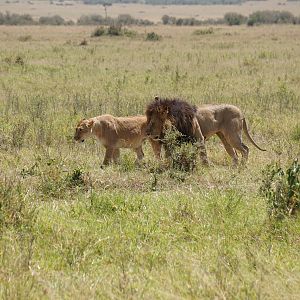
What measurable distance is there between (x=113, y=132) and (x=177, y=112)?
1449 millimetres

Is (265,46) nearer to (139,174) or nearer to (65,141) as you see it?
(65,141)

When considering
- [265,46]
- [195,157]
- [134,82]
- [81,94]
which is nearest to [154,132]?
[195,157]

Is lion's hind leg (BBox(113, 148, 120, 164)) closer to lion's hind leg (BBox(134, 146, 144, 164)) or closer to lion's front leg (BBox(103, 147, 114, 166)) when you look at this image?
lion's front leg (BBox(103, 147, 114, 166))

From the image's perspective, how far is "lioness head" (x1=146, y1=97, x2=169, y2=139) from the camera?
930 cm

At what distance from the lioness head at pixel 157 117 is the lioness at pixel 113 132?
72 cm

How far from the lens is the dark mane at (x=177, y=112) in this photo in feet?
30.5

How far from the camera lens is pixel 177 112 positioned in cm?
930

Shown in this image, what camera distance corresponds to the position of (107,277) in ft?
16.6

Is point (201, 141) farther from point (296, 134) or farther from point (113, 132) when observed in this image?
point (296, 134)

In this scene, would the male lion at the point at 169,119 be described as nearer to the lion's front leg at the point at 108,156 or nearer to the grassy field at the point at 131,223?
the grassy field at the point at 131,223

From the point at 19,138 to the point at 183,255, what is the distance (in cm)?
600

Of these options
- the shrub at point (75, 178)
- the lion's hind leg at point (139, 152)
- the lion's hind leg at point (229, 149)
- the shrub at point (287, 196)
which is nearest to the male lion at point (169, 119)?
the lion's hind leg at point (139, 152)

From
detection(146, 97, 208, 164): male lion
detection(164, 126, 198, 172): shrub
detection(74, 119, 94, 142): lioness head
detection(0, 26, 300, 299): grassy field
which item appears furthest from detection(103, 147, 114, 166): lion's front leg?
detection(164, 126, 198, 172): shrub

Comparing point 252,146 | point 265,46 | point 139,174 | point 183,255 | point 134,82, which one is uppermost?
point 183,255
